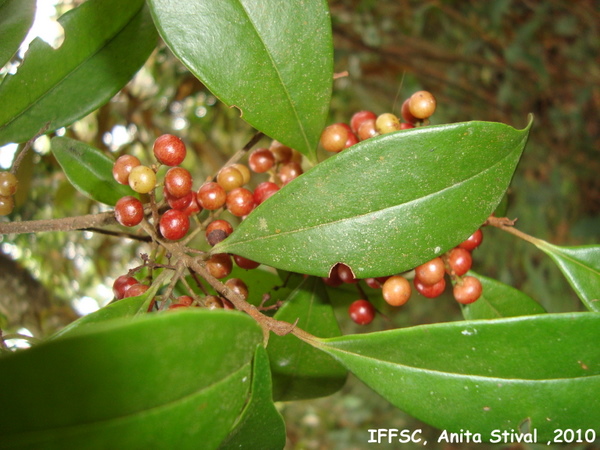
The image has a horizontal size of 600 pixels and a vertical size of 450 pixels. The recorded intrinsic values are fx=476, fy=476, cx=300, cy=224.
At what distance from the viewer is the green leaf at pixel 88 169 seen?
949 millimetres

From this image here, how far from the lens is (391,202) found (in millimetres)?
682

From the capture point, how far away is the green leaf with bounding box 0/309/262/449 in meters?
0.41

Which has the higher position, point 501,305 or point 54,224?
point 54,224

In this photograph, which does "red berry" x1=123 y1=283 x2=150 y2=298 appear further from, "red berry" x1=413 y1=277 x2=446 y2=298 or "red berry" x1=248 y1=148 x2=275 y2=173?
"red berry" x1=413 y1=277 x2=446 y2=298

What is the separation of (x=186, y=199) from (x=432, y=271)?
47cm

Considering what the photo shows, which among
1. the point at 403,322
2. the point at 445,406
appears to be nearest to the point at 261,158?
the point at 445,406

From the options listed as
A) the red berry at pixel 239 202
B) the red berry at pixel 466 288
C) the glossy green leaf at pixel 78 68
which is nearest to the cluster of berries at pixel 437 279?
the red berry at pixel 466 288

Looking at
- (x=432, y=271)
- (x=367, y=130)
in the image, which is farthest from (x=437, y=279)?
(x=367, y=130)

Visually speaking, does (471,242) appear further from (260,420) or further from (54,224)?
(54,224)

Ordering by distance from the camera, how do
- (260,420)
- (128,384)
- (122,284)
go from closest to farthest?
1. (128,384)
2. (260,420)
3. (122,284)

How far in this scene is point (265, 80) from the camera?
2.56 feet

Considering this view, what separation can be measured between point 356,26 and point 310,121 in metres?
2.40

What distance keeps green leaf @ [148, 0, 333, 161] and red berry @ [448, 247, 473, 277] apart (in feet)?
1.18

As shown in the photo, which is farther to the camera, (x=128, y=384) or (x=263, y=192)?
(x=263, y=192)
